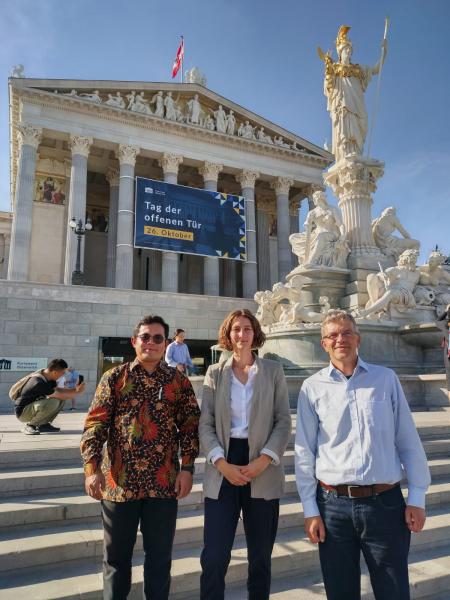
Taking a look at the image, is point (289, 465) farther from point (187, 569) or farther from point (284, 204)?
point (284, 204)

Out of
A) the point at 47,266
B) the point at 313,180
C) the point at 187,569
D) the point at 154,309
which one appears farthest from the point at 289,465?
the point at 313,180

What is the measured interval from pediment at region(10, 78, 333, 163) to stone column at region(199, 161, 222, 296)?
2.71m

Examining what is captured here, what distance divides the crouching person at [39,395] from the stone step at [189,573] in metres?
3.70

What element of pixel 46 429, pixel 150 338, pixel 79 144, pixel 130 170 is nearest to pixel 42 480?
pixel 150 338

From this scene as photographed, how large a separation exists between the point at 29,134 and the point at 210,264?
1420cm

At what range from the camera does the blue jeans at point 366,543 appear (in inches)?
85.0

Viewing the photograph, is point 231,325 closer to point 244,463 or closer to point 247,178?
point 244,463

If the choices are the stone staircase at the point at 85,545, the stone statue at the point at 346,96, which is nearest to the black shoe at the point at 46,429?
the stone staircase at the point at 85,545

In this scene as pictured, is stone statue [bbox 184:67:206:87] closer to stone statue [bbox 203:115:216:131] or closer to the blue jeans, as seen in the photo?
stone statue [bbox 203:115:216:131]

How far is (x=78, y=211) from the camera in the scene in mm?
26500

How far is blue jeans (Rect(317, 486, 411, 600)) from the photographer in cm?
216

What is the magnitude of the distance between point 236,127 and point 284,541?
33.7m

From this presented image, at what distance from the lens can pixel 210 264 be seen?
1166 inches

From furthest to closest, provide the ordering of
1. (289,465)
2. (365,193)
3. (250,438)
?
1. (365,193)
2. (289,465)
3. (250,438)
